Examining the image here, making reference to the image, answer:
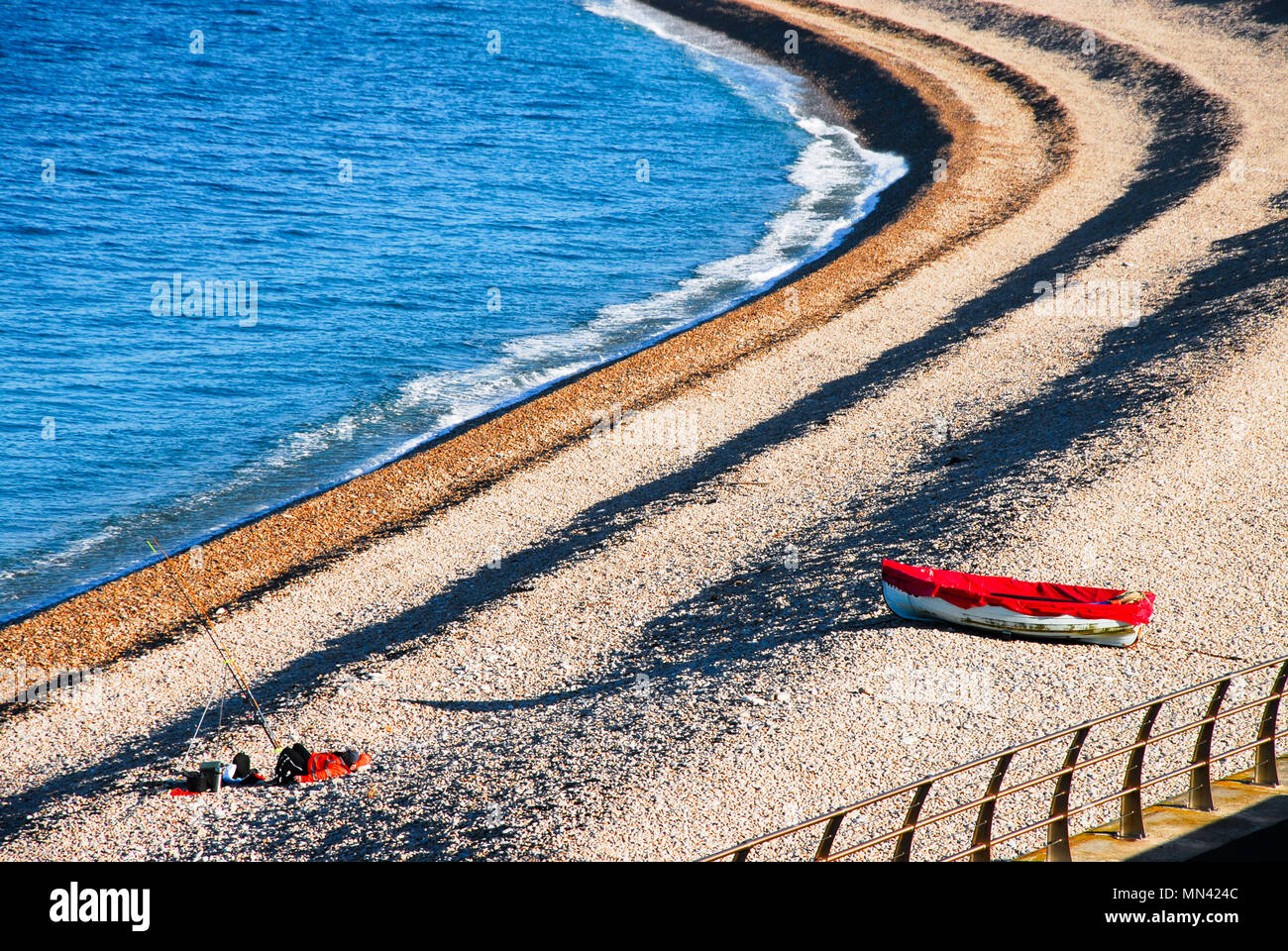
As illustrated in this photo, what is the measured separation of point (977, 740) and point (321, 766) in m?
7.63


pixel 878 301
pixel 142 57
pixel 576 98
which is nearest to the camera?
pixel 878 301

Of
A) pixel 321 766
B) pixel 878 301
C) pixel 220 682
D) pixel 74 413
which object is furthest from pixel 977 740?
pixel 74 413

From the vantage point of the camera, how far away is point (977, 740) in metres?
11.2

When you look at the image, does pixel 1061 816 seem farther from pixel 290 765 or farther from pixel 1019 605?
pixel 290 765

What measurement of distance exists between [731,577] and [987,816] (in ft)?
30.4

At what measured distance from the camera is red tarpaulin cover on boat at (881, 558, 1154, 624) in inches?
497

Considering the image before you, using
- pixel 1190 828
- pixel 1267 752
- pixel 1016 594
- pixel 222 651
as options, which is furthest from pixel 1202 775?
pixel 222 651

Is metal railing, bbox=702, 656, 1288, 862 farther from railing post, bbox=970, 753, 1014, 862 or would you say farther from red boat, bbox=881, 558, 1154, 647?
red boat, bbox=881, 558, 1154, 647

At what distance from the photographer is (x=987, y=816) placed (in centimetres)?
749

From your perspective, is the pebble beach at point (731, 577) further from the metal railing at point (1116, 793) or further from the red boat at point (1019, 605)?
the metal railing at point (1116, 793)

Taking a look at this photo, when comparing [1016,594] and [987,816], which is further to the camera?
[1016,594]
